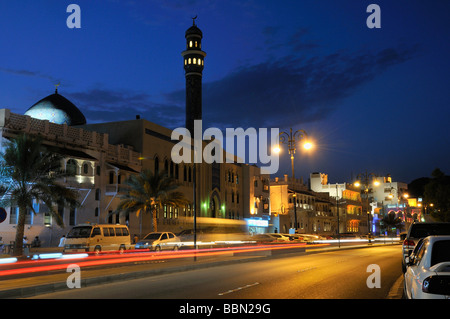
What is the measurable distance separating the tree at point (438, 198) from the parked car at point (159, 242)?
1847 inches

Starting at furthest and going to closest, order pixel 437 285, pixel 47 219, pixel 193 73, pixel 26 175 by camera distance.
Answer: pixel 193 73 → pixel 47 219 → pixel 26 175 → pixel 437 285

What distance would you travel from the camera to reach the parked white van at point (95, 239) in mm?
30241

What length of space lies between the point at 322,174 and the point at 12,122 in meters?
89.4

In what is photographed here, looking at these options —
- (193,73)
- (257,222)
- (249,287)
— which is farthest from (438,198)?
(249,287)

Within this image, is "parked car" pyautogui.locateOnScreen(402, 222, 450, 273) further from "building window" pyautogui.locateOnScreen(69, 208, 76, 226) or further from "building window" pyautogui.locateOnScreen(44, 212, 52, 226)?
"building window" pyautogui.locateOnScreen(69, 208, 76, 226)

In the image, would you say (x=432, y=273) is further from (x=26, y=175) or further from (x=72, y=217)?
(x=72, y=217)

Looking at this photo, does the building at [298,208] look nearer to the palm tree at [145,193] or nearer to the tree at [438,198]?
the tree at [438,198]

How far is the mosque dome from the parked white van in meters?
17.6

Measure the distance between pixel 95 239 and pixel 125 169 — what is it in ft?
48.7

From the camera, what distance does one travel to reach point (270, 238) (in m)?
49.7

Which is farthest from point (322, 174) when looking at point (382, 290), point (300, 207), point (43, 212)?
point (382, 290)

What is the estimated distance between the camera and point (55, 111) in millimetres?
49375

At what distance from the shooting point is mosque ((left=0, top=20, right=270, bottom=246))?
3772 cm

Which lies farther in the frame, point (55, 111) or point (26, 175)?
point (55, 111)
